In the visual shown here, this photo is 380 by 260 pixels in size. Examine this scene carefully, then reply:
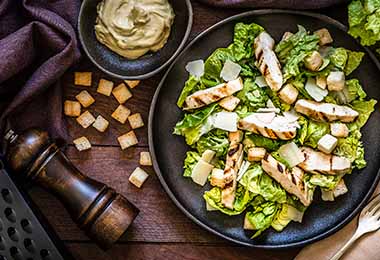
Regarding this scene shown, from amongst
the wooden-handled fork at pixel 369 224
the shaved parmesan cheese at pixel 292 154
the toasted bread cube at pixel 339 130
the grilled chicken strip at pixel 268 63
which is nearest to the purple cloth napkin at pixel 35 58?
the grilled chicken strip at pixel 268 63

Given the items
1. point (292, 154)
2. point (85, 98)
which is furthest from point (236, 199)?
point (85, 98)

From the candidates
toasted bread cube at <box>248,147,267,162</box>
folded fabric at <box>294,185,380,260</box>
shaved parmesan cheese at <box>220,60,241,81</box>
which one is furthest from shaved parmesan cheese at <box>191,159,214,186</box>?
folded fabric at <box>294,185,380,260</box>

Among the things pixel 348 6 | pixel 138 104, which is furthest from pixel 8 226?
pixel 348 6

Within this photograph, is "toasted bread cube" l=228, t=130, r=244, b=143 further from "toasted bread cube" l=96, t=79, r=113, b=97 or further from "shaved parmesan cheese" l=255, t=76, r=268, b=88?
"toasted bread cube" l=96, t=79, r=113, b=97

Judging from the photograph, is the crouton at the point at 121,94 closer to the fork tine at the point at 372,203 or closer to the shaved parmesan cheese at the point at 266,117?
the shaved parmesan cheese at the point at 266,117

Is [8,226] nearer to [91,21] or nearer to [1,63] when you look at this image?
[1,63]
